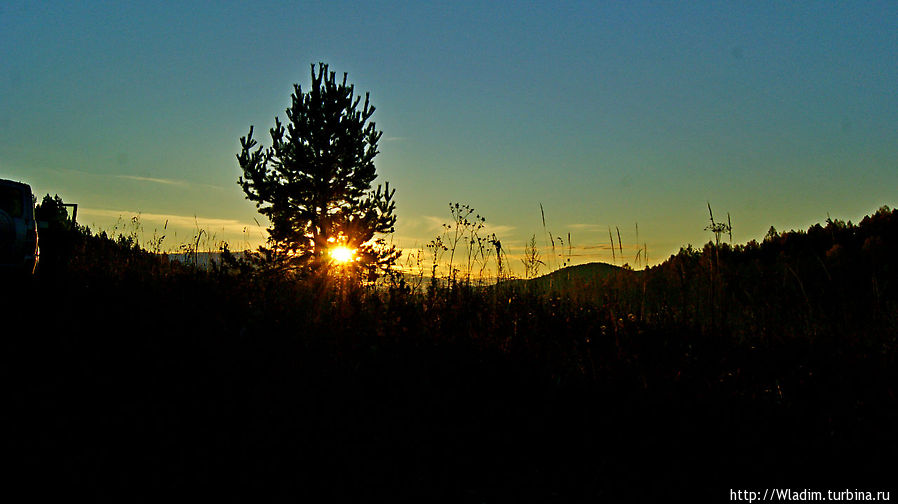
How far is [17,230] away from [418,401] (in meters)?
7.09

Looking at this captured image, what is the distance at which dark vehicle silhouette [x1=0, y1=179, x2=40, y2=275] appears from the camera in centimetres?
794

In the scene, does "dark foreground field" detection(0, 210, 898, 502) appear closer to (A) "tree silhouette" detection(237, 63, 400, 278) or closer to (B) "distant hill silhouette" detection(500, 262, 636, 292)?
(B) "distant hill silhouette" detection(500, 262, 636, 292)

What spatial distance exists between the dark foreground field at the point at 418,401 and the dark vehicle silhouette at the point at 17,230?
56.3 inches

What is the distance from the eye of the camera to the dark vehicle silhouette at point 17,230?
7.94 m

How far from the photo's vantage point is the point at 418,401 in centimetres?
409

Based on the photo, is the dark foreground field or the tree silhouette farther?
the tree silhouette

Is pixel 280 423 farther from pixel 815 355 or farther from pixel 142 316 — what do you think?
pixel 815 355

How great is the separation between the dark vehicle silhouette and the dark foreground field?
4.69 ft

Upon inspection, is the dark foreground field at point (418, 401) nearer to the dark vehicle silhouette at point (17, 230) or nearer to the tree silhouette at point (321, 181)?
the dark vehicle silhouette at point (17, 230)

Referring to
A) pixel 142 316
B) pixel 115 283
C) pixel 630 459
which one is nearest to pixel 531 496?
pixel 630 459

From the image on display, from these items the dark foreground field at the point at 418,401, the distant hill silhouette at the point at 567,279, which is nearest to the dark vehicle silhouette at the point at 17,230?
the dark foreground field at the point at 418,401

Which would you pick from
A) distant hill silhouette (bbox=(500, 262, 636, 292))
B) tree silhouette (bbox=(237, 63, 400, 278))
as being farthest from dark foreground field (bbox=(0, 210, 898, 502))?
tree silhouette (bbox=(237, 63, 400, 278))

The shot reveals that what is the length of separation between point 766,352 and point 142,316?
641cm

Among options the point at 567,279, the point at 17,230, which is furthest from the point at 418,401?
the point at 17,230
